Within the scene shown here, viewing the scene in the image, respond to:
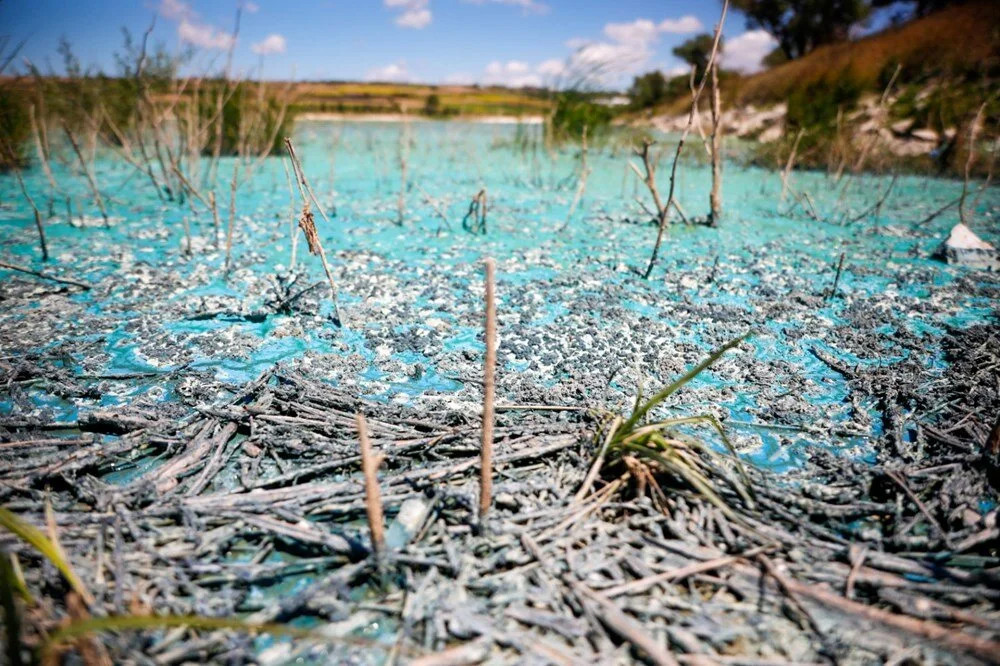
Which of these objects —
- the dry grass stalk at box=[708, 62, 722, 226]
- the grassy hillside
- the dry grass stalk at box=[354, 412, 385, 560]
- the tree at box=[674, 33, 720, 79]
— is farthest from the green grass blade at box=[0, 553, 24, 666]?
the tree at box=[674, 33, 720, 79]

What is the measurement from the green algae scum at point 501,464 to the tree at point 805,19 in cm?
3615

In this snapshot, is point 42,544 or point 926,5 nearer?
point 42,544

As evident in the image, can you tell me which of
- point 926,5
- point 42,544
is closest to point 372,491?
point 42,544

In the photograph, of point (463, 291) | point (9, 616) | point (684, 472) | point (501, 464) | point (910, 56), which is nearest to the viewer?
point (9, 616)

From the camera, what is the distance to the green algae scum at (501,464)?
1699mm

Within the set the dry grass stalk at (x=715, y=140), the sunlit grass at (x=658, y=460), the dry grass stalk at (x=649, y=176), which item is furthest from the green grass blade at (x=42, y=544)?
the dry grass stalk at (x=715, y=140)

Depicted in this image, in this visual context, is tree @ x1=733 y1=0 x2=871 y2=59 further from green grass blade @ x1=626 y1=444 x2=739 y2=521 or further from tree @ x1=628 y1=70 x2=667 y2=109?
green grass blade @ x1=626 y1=444 x2=739 y2=521

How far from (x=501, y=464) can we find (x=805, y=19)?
142 ft

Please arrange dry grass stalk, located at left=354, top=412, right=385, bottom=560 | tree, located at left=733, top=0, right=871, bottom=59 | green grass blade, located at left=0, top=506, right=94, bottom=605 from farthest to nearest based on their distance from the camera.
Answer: tree, located at left=733, top=0, right=871, bottom=59
dry grass stalk, located at left=354, top=412, right=385, bottom=560
green grass blade, located at left=0, top=506, right=94, bottom=605

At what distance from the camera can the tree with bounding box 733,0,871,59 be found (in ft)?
103

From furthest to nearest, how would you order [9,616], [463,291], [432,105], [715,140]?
[432,105], [715,140], [463,291], [9,616]

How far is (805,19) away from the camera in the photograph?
33344 millimetres

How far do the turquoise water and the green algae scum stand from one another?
0.04 meters

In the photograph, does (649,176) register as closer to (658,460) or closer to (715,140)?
(715,140)
